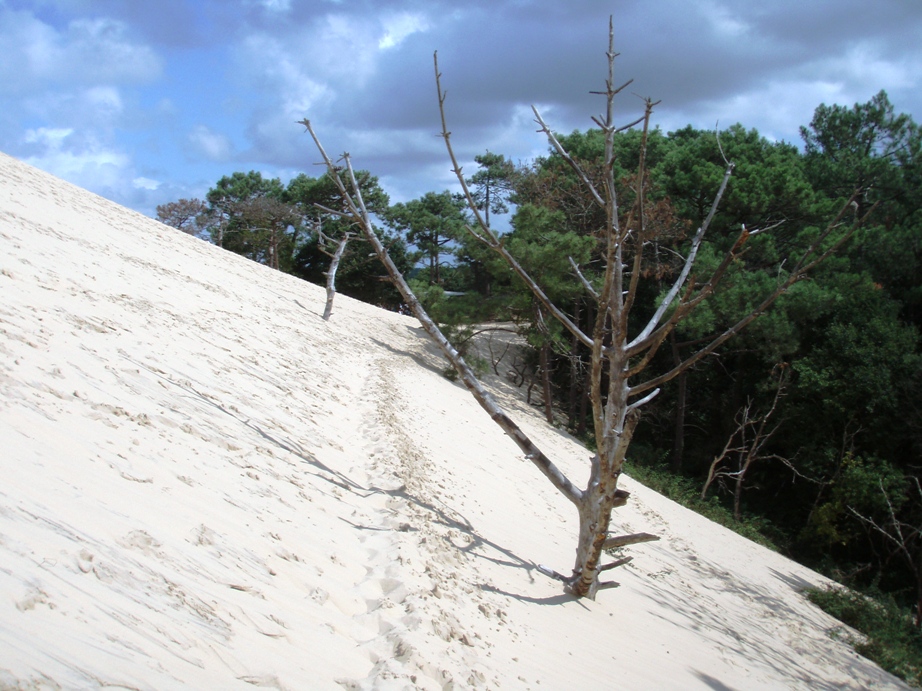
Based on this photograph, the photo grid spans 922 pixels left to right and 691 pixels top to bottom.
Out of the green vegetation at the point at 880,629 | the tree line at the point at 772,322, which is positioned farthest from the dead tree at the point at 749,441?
the green vegetation at the point at 880,629

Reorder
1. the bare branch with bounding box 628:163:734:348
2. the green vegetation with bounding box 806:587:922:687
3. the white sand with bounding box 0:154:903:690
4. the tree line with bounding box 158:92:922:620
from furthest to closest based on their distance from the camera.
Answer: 1. the tree line with bounding box 158:92:922:620
2. the green vegetation with bounding box 806:587:922:687
3. the bare branch with bounding box 628:163:734:348
4. the white sand with bounding box 0:154:903:690

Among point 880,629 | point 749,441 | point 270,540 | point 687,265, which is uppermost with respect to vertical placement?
point 687,265

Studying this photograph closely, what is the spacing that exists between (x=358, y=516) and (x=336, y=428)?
258cm

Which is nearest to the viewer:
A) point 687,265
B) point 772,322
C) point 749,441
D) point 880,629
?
point 687,265

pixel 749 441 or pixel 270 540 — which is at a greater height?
pixel 749 441

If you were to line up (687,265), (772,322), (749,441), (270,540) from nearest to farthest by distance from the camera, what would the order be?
1. (270,540)
2. (687,265)
3. (772,322)
4. (749,441)

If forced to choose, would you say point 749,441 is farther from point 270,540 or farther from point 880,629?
point 270,540

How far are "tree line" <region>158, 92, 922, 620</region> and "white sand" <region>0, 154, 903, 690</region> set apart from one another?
732 cm

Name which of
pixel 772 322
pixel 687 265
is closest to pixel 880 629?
pixel 687 265

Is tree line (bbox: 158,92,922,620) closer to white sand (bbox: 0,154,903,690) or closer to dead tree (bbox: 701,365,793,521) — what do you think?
dead tree (bbox: 701,365,793,521)

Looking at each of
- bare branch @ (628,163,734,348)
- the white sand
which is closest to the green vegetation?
the white sand

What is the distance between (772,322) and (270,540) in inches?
694

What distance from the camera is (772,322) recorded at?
19.1 meters

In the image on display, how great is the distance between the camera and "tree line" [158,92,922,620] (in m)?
17.8
